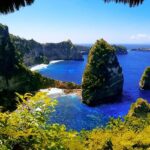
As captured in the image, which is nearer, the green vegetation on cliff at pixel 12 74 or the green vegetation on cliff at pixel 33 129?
the green vegetation on cliff at pixel 33 129

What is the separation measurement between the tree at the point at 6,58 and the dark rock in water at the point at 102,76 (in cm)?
2631

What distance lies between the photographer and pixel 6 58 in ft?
486

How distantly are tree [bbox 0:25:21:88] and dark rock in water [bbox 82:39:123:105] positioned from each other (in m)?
26.3

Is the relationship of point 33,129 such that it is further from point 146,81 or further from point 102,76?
point 146,81

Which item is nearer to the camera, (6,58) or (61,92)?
(61,92)

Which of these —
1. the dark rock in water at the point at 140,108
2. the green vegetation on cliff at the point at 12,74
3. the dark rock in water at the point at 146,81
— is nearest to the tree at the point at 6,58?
the green vegetation on cliff at the point at 12,74

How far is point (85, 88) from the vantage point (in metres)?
139

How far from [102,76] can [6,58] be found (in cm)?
3600

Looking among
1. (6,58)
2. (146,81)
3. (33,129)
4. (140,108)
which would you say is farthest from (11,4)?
(146,81)

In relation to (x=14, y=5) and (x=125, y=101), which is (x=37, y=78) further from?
(x=14, y=5)

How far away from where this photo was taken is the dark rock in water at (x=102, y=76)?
139 m

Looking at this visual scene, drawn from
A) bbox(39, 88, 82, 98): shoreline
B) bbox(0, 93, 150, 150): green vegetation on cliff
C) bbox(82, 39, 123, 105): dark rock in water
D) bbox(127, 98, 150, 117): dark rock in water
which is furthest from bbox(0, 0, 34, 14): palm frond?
bbox(39, 88, 82, 98): shoreline

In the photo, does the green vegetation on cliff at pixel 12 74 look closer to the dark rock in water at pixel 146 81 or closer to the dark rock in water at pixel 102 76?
the dark rock in water at pixel 102 76

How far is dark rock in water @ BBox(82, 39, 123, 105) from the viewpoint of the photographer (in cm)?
13888
